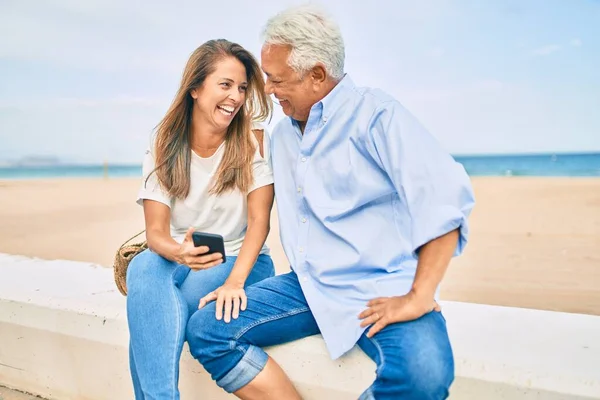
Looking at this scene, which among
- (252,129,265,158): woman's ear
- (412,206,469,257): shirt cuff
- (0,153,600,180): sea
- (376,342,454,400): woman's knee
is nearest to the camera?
(376,342,454,400): woman's knee

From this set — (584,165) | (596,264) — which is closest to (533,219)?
(596,264)

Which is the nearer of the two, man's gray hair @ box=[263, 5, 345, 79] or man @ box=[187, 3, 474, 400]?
man @ box=[187, 3, 474, 400]

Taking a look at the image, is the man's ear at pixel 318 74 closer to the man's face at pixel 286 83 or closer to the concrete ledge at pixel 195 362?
the man's face at pixel 286 83

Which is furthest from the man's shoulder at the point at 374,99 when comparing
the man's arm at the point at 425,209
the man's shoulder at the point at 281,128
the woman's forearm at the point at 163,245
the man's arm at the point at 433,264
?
the woman's forearm at the point at 163,245

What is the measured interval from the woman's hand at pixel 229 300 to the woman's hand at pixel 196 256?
0.33 feet

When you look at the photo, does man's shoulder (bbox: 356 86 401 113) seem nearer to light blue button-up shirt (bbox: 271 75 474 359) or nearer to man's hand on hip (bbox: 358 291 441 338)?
light blue button-up shirt (bbox: 271 75 474 359)

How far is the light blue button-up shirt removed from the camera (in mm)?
1857

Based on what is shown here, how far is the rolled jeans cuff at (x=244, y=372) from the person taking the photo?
197cm

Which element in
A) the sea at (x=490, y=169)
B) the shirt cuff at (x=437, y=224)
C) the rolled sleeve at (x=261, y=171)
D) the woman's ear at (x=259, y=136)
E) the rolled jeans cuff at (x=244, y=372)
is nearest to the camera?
the shirt cuff at (x=437, y=224)

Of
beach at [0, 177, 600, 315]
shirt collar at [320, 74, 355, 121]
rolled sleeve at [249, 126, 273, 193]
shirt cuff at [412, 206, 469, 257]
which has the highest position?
shirt collar at [320, 74, 355, 121]

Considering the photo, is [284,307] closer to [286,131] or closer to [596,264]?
[286,131]

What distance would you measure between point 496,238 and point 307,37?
774 centimetres

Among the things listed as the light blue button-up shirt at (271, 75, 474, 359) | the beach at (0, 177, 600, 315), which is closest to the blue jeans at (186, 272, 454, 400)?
the light blue button-up shirt at (271, 75, 474, 359)

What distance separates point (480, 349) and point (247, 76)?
1411 mm
